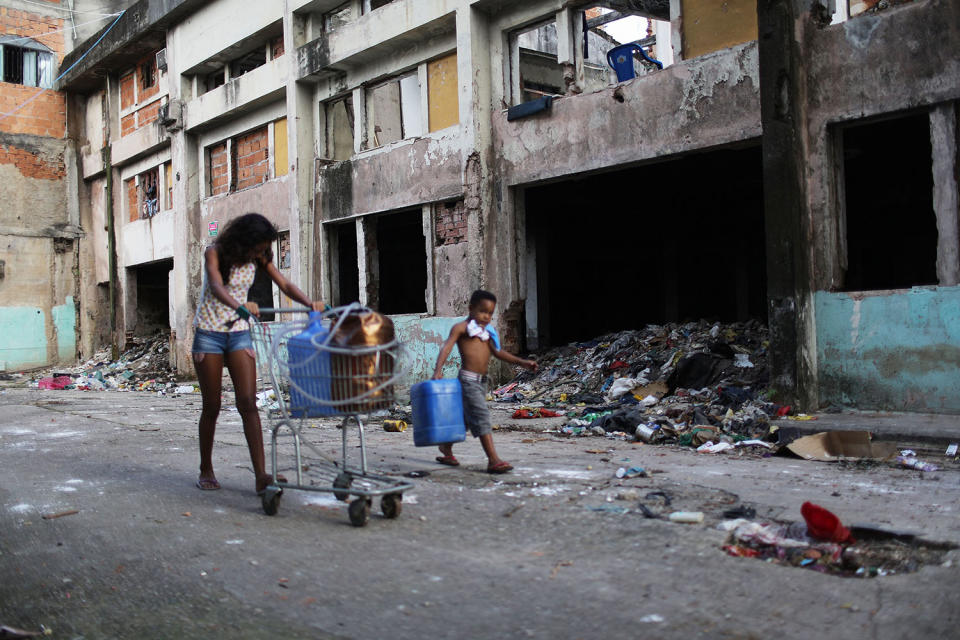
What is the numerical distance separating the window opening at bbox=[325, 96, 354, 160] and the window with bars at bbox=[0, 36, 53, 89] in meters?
12.1

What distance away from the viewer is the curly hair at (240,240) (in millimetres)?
4777

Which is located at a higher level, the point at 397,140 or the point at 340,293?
the point at 397,140

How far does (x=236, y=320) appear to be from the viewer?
4848mm

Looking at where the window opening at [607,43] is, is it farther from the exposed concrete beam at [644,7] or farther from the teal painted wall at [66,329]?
the teal painted wall at [66,329]

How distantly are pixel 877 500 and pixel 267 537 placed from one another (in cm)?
330

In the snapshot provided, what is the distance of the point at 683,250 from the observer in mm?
18375

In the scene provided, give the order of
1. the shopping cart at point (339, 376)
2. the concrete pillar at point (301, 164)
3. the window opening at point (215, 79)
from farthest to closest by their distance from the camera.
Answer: the window opening at point (215, 79) < the concrete pillar at point (301, 164) < the shopping cart at point (339, 376)

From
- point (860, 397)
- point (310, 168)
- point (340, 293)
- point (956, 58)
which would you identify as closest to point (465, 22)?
point (310, 168)

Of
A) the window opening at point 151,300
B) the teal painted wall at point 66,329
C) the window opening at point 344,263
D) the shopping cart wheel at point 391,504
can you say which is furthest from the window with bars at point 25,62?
the shopping cart wheel at point 391,504

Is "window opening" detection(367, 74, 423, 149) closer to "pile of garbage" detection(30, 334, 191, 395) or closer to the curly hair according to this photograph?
"pile of garbage" detection(30, 334, 191, 395)

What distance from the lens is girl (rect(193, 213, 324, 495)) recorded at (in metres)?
4.77

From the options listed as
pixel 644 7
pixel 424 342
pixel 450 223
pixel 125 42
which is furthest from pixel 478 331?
pixel 125 42

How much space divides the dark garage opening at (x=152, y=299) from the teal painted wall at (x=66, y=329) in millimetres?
2238

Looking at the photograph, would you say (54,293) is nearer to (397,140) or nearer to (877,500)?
(397,140)
